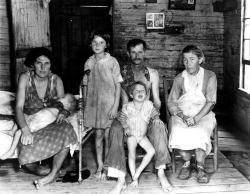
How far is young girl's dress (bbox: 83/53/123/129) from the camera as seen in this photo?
388 centimetres

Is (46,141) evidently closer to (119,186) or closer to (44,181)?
(44,181)

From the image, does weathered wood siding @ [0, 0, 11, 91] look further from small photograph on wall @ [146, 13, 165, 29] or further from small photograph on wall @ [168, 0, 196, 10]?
small photograph on wall @ [168, 0, 196, 10]

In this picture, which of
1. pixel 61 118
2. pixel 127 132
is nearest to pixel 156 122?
pixel 127 132

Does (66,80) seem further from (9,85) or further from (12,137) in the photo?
(12,137)

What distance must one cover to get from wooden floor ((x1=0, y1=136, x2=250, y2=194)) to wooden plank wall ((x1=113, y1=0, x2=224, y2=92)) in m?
3.23

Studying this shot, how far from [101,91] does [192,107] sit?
1075 mm

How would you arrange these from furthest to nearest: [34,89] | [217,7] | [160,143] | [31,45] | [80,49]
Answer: [80,49] → [217,7] → [31,45] → [34,89] → [160,143]

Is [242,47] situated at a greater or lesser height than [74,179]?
greater

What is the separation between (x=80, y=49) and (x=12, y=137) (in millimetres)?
4350

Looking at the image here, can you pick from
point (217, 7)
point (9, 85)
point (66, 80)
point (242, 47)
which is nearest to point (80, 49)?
point (66, 80)

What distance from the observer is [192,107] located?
13.1 ft

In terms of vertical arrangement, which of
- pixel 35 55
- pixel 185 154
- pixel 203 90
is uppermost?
pixel 35 55

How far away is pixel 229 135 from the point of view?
5.68m

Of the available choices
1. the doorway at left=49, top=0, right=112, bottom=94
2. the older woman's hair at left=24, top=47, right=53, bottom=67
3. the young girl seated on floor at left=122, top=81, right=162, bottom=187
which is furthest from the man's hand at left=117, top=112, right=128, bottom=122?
the doorway at left=49, top=0, right=112, bottom=94
